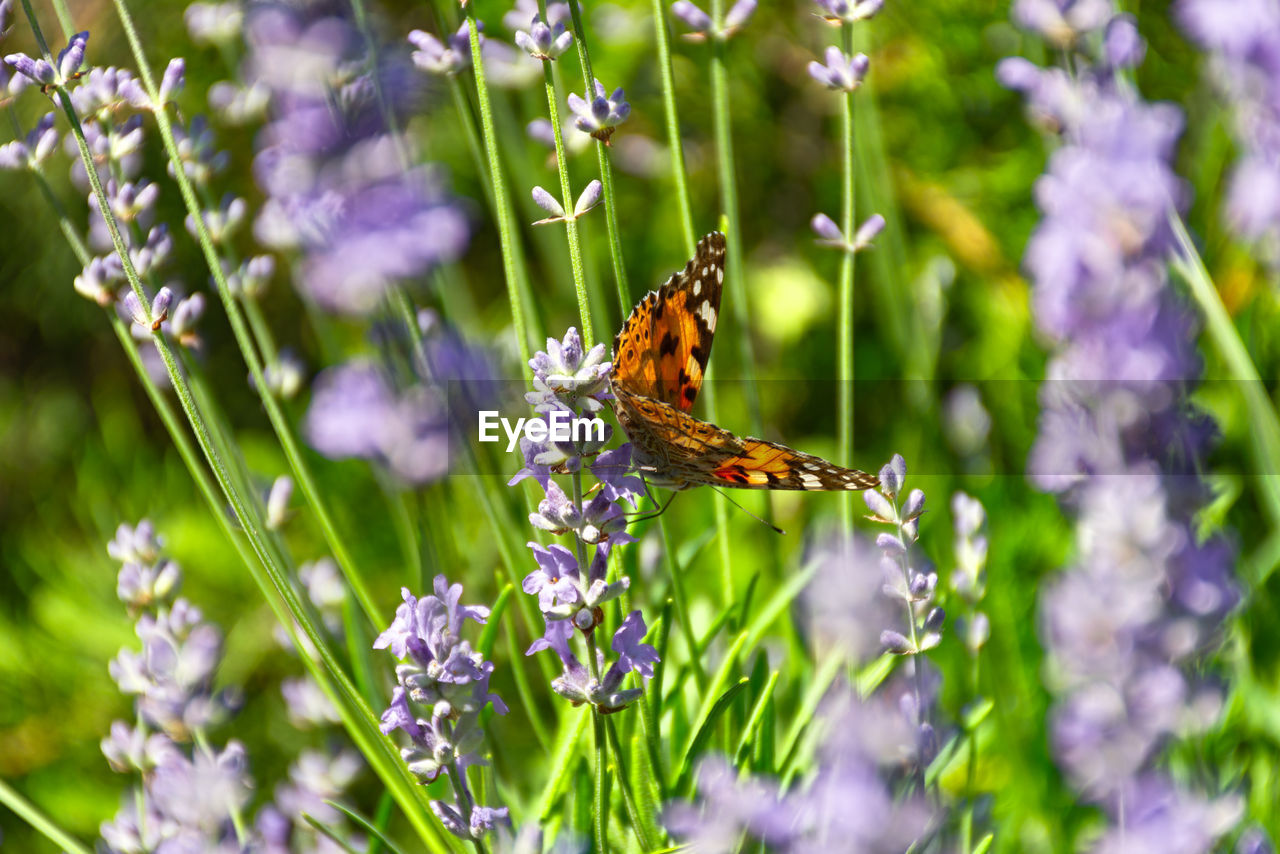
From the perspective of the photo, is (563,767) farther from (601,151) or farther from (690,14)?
(690,14)

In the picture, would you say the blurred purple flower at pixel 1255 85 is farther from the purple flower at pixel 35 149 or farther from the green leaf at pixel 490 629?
the purple flower at pixel 35 149

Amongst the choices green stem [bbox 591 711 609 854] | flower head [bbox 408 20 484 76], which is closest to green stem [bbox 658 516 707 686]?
green stem [bbox 591 711 609 854]

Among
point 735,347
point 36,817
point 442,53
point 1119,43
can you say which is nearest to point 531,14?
point 442,53

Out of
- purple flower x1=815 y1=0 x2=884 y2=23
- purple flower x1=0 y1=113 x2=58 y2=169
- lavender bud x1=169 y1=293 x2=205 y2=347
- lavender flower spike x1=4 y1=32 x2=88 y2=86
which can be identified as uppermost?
lavender flower spike x1=4 y1=32 x2=88 y2=86

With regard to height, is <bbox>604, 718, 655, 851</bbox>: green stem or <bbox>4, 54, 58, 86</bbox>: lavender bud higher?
<bbox>4, 54, 58, 86</bbox>: lavender bud

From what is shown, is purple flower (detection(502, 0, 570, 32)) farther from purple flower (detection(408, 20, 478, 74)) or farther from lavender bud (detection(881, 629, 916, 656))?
lavender bud (detection(881, 629, 916, 656))

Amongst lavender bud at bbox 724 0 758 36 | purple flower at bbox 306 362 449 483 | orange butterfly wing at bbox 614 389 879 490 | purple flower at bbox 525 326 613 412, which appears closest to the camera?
purple flower at bbox 525 326 613 412
